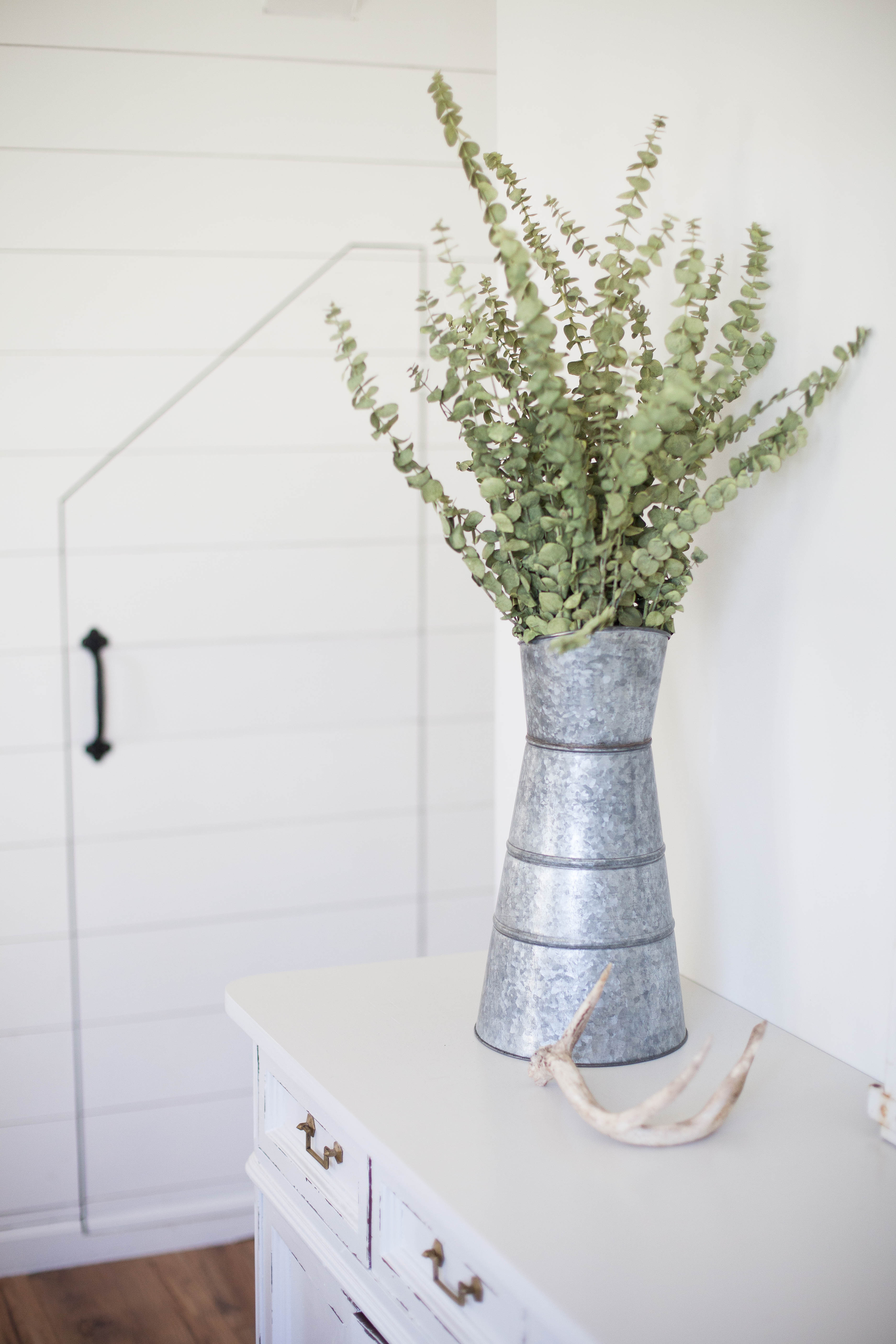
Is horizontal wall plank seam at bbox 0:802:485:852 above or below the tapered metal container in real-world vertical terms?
below

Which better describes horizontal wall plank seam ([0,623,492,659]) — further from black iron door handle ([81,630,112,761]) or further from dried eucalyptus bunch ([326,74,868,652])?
dried eucalyptus bunch ([326,74,868,652])

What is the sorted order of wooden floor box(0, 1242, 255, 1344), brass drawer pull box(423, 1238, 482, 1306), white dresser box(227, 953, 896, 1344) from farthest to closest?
wooden floor box(0, 1242, 255, 1344) → brass drawer pull box(423, 1238, 482, 1306) → white dresser box(227, 953, 896, 1344)

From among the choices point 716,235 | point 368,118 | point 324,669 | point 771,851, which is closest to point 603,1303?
point 771,851

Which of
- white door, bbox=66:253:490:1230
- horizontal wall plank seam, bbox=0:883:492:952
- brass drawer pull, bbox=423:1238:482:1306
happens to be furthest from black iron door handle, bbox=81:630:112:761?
brass drawer pull, bbox=423:1238:482:1306

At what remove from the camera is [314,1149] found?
1029mm

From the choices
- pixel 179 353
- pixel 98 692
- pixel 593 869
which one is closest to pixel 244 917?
pixel 98 692

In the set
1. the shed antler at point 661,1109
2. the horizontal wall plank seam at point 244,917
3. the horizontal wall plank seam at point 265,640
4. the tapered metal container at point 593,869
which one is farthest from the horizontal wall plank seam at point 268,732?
the shed antler at point 661,1109

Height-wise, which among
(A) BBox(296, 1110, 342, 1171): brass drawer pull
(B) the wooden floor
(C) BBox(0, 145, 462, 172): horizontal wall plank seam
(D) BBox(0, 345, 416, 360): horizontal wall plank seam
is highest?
(C) BBox(0, 145, 462, 172): horizontal wall plank seam

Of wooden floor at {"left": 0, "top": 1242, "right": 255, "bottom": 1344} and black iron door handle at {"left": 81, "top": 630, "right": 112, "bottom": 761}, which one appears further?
black iron door handle at {"left": 81, "top": 630, "right": 112, "bottom": 761}

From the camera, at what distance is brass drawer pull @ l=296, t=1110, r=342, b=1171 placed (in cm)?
97

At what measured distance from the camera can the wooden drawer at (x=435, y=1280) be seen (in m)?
0.74

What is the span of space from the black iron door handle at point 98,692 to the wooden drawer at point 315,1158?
48.3 inches

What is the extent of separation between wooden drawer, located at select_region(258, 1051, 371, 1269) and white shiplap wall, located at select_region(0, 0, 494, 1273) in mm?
1220

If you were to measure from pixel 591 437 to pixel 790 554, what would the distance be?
0.24 meters
